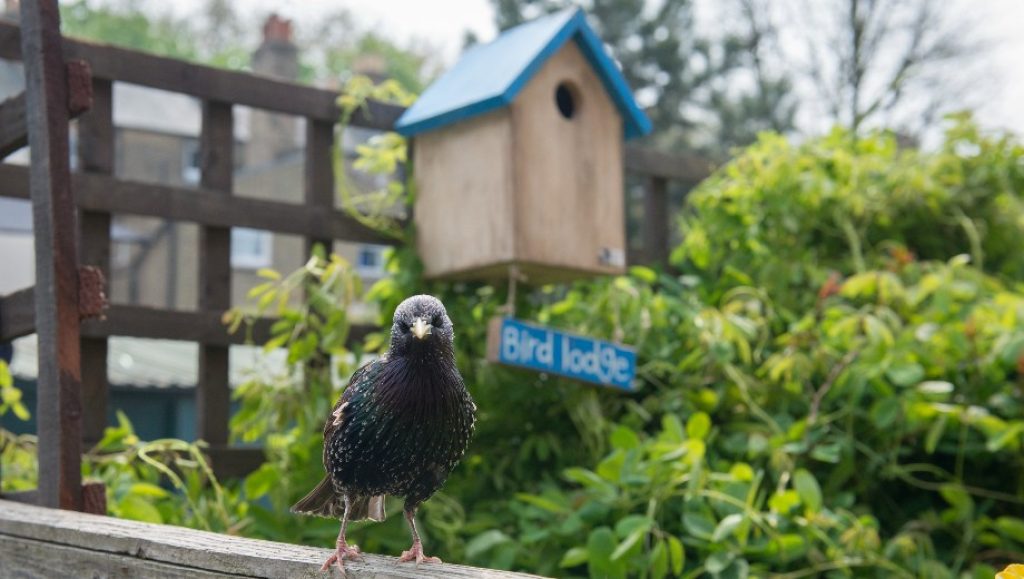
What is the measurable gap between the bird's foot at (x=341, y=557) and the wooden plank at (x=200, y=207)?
2075 mm

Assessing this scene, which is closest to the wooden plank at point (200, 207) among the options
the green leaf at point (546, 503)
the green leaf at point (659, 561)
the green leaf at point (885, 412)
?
the green leaf at point (546, 503)

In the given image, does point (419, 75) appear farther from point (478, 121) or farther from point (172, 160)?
point (478, 121)

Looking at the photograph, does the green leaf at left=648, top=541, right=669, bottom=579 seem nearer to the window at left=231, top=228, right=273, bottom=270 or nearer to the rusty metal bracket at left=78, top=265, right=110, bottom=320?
the rusty metal bracket at left=78, top=265, right=110, bottom=320

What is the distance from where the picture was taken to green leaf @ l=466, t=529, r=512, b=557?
10.8 feet

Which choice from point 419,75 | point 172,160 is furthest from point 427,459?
point 419,75

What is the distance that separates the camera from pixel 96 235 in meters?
3.66

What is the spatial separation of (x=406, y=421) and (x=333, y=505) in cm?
36

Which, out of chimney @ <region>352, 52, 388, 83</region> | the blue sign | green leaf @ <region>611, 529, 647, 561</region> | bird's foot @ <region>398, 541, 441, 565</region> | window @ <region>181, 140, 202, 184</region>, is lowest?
green leaf @ <region>611, 529, 647, 561</region>

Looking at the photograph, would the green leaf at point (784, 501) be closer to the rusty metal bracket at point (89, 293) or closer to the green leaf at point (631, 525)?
the green leaf at point (631, 525)

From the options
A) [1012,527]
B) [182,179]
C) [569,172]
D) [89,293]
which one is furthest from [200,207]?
[182,179]

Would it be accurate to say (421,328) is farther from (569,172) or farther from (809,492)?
(569,172)

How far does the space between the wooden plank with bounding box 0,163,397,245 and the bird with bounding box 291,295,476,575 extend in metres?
2.02

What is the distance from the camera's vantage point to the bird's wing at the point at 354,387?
1.88 meters

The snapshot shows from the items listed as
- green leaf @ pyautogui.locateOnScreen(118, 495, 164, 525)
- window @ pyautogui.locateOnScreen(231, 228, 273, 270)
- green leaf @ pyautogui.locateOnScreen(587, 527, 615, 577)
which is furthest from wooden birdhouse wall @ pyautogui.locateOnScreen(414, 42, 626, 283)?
window @ pyautogui.locateOnScreen(231, 228, 273, 270)
